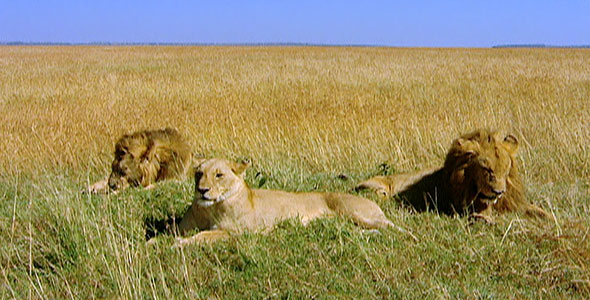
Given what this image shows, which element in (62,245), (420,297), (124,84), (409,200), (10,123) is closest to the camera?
(420,297)

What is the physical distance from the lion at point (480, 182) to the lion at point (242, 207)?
0.96 meters

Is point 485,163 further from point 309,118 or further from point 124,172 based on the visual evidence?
point 309,118

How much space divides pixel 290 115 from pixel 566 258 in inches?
307

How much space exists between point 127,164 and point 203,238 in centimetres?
284

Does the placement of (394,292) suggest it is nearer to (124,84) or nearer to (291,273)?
(291,273)

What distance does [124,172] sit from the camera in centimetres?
777

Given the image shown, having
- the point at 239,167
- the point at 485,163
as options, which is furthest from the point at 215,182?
the point at 485,163

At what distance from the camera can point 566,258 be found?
199 inches

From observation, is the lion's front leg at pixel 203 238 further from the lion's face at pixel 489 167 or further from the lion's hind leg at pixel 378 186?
the lion's face at pixel 489 167

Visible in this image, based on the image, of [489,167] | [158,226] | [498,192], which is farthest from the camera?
[158,226]

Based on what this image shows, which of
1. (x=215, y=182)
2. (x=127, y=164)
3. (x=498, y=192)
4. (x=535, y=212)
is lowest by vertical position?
(x=535, y=212)

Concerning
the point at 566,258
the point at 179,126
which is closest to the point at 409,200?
the point at 566,258

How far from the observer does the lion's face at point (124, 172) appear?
767cm

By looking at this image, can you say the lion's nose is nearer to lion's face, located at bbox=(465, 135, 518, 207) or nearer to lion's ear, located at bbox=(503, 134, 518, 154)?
lion's face, located at bbox=(465, 135, 518, 207)
